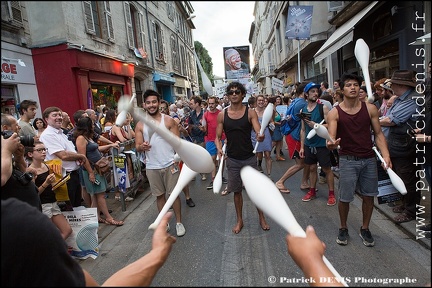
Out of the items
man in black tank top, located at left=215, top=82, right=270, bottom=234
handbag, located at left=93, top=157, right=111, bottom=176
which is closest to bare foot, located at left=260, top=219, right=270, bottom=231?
man in black tank top, located at left=215, top=82, right=270, bottom=234

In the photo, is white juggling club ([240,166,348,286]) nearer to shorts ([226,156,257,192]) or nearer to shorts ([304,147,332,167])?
shorts ([226,156,257,192])

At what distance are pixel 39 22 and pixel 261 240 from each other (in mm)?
2753

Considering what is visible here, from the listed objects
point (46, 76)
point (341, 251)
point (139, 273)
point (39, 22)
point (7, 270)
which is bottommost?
point (341, 251)

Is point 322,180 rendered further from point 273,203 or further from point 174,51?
point 273,203

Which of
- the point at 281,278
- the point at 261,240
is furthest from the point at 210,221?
the point at 281,278

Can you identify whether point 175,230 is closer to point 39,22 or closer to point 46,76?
point 39,22

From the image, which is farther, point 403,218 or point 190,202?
point 190,202

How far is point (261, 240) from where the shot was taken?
3.02m

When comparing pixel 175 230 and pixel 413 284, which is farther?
pixel 175 230

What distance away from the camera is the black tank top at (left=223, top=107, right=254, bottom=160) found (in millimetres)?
3109

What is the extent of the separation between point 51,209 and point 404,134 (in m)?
3.75

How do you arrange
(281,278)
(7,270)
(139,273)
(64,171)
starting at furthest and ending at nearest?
(64,171)
(281,278)
(139,273)
(7,270)

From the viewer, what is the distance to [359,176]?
2.75m

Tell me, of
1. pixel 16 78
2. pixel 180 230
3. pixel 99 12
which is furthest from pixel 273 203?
pixel 16 78
